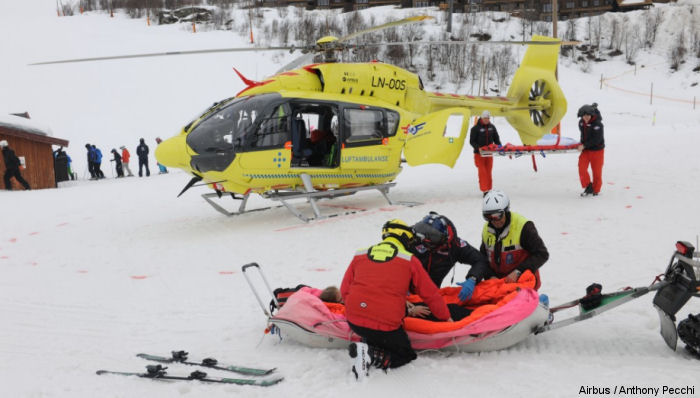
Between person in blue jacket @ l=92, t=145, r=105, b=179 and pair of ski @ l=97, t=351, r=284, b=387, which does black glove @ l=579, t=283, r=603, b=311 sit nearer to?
pair of ski @ l=97, t=351, r=284, b=387

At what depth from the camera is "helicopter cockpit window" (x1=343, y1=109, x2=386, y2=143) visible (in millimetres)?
9492

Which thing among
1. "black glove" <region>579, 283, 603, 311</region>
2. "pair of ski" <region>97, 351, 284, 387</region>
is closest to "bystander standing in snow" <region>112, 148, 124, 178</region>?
"pair of ski" <region>97, 351, 284, 387</region>

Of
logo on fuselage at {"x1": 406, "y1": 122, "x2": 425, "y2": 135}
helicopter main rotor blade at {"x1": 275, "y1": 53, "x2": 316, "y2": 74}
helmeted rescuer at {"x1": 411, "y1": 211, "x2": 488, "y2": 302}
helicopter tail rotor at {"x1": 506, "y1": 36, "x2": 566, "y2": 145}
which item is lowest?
helmeted rescuer at {"x1": 411, "y1": 211, "x2": 488, "y2": 302}

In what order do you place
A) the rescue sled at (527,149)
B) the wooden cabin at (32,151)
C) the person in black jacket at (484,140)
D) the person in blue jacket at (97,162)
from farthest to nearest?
the person in blue jacket at (97,162), the wooden cabin at (32,151), the person in black jacket at (484,140), the rescue sled at (527,149)

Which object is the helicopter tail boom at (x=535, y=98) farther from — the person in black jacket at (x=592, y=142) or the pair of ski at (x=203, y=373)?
the pair of ski at (x=203, y=373)

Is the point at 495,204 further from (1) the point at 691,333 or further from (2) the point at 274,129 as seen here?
(2) the point at 274,129

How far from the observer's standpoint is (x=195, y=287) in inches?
247

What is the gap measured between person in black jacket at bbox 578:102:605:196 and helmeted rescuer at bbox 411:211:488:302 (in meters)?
5.87

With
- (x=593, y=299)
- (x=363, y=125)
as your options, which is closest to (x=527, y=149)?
(x=363, y=125)

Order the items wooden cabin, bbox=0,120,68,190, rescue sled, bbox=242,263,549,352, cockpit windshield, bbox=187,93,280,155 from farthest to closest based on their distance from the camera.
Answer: wooden cabin, bbox=0,120,68,190 → cockpit windshield, bbox=187,93,280,155 → rescue sled, bbox=242,263,549,352

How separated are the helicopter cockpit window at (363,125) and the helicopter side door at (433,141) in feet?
1.90

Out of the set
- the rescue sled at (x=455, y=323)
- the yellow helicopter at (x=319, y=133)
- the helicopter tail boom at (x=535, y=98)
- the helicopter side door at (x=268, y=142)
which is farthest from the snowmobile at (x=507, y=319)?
the helicopter tail boom at (x=535, y=98)

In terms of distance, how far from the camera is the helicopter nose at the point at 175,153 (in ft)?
27.8

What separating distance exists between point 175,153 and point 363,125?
3309mm
